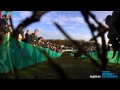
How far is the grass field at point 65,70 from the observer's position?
3689 mm

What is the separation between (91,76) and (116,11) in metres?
1.06

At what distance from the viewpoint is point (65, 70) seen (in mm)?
3682

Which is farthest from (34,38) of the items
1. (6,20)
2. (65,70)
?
(65,70)

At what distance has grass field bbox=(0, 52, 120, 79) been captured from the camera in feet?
12.1

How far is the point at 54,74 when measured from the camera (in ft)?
12.4

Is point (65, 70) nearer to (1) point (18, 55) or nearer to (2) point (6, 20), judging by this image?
(1) point (18, 55)

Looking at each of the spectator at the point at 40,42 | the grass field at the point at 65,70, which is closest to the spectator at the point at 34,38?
the spectator at the point at 40,42

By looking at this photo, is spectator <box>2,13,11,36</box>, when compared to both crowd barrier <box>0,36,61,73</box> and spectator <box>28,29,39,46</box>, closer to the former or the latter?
crowd barrier <box>0,36,61,73</box>

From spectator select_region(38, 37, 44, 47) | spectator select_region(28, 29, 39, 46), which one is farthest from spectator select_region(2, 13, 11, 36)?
spectator select_region(38, 37, 44, 47)
